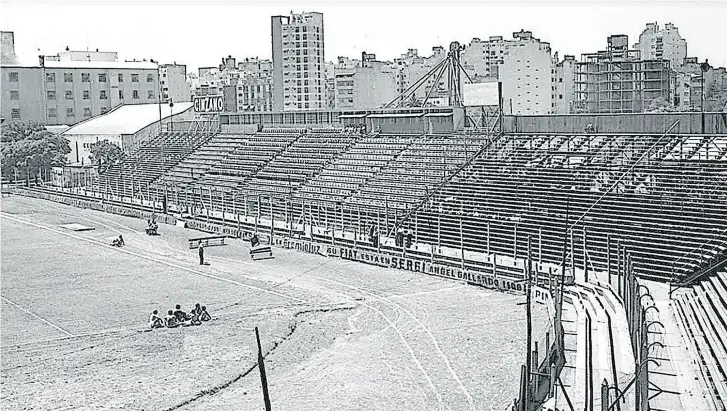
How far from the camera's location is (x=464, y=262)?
33.6 meters

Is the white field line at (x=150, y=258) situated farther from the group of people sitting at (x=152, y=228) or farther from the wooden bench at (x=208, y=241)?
the group of people sitting at (x=152, y=228)

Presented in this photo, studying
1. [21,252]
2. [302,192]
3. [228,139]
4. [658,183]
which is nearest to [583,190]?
[658,183]

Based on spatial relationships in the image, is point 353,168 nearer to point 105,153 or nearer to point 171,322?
point 171,322

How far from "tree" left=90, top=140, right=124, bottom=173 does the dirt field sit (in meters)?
34.1

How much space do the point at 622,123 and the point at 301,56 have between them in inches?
3468

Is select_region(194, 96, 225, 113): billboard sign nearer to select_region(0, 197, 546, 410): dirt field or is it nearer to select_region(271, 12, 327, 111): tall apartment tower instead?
select_region(0, 197, 546, 410): dirt field

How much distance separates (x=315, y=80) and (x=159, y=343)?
336ft

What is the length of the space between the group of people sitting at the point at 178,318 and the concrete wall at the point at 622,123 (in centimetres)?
2171

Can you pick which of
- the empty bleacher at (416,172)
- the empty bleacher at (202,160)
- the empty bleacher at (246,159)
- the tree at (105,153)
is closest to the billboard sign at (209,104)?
the tree at (105,153)

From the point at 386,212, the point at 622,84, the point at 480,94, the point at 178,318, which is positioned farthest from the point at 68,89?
the point at 178,318

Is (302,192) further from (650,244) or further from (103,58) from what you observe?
(103,58)

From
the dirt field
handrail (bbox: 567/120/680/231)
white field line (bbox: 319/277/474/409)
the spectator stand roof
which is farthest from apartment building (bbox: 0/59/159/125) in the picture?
handrail (bbox: 567/120/680/231)

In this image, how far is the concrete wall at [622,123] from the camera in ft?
124

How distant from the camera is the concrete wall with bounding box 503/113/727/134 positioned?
124 ft
